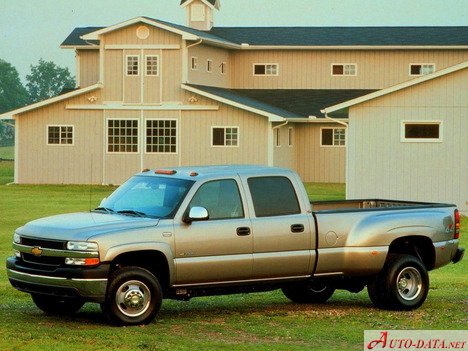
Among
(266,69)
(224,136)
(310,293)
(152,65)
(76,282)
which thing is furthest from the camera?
(266,69)

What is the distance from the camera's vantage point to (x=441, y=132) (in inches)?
1558

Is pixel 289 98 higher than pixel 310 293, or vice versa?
pixel 289 98

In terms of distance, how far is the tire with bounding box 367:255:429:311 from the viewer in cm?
1501

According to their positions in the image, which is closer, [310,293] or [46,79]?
[310,293]

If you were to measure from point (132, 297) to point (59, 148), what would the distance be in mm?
44085

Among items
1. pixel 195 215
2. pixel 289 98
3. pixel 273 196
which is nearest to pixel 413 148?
pixel 289 98

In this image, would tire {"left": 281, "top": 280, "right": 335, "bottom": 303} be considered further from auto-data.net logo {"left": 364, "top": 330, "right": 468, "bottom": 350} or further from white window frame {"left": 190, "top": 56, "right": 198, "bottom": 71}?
white window frame {"left": 190, "top": 56, "right": 198, "bottom": 71}

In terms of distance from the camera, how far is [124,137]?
183 ft

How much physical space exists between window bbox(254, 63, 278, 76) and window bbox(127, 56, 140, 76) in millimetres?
9673

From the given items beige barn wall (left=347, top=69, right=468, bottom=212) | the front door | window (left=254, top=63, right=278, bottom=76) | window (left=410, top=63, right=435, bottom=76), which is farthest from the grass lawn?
window (left=254, top=63, right=278, bottom=76)

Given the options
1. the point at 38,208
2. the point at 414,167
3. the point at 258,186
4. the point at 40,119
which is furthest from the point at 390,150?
the point at 258,186

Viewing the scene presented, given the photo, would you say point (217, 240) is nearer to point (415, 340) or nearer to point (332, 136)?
point (415, 340)

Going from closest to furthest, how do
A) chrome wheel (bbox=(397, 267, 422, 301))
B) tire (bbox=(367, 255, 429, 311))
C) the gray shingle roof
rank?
tire (bbox=(367, 255, 429, 311)) → chrome wheel (bbox=(397, 267, 422, 301)) → the gray shingle roof

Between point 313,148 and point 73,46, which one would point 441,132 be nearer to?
point 313,148
